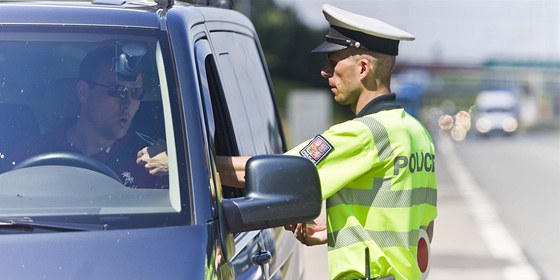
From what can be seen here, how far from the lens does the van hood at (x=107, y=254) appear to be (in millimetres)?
3299

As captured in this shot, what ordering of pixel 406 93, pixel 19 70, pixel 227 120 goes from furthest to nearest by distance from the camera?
1. pixel 406 93
2. pixel 227 120
3. pixel 19 70

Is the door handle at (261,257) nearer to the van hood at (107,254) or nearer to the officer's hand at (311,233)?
the officer's hand at (311,233)

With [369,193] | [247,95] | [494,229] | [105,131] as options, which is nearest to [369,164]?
[369,193]

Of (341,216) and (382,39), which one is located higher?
(382,39)

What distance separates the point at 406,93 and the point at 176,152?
59572mm

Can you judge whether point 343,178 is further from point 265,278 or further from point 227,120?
point 227,120

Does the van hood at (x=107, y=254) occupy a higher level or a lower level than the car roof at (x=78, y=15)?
lower

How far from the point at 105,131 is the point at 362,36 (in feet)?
2.96

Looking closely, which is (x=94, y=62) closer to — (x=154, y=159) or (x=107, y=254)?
(x=154, y=159)

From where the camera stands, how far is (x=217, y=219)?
12.1 ft

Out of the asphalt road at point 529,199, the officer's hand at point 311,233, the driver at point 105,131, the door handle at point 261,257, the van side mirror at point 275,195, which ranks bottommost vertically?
the asphalt road at point 529,199

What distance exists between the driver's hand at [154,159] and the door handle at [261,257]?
0.55m

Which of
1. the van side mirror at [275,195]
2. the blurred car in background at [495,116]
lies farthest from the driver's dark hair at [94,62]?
the blurred car in background at [495,116]

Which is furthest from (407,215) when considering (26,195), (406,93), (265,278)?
(406,93)
